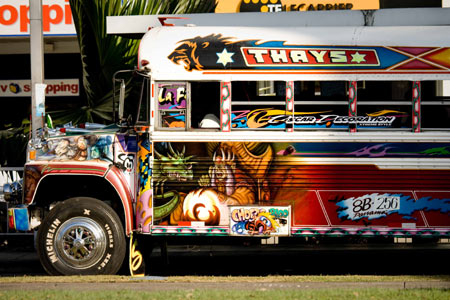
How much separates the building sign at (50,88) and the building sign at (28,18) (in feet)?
5.31

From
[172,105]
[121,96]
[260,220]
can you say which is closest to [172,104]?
[172,105]

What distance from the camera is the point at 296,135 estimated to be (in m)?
8.30

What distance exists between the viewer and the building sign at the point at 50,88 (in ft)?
57.3

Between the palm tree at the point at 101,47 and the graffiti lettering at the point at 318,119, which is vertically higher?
the palm tree at the point at 101,47

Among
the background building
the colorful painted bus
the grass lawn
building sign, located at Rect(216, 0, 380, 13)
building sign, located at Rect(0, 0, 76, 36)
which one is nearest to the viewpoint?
the grass lawn

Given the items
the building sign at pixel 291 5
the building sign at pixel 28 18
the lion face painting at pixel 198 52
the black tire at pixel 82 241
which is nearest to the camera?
the lion face painting at pixel 198 52

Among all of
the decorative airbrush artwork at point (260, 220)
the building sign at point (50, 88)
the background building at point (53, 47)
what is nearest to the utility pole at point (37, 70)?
the decorative airbrush artwork at point (260, 220)

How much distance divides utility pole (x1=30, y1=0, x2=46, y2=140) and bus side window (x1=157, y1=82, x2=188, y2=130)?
121 inches

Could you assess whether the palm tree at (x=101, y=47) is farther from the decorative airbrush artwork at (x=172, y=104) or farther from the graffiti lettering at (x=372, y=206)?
the graffiti lettering at (x=372, y=206)

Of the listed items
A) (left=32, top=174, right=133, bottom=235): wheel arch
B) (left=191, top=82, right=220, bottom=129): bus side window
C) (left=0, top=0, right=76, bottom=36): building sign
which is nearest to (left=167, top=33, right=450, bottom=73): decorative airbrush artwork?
(left=191, top=82, right=220, bottom=129): bus side window

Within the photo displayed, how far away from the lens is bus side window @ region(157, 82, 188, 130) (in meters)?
8.44

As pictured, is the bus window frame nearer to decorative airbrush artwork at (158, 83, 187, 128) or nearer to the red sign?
decorative airbrush artwork at (158, 83, 187, 128)

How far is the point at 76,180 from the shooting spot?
905 centimetres

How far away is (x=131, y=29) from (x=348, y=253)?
5005 mm
